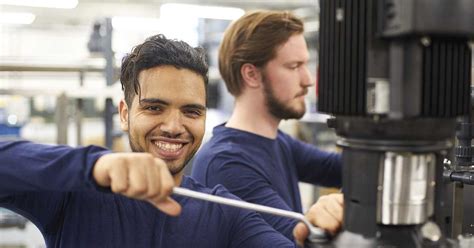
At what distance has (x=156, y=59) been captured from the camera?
93 centimetres

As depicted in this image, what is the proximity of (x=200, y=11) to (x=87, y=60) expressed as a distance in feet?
14.5

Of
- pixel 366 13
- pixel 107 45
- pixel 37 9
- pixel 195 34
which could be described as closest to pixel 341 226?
pixel 366 13

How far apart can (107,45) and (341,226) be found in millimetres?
2104

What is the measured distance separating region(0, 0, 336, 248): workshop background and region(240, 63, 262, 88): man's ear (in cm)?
108

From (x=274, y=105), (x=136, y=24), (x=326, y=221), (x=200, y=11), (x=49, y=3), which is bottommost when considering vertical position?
(x=326, y=221)

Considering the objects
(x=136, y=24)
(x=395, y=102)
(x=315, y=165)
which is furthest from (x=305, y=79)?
(x=136, y=24)

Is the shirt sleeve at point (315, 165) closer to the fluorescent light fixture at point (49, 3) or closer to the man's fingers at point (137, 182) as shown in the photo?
the man's fingers at point (137, 182)

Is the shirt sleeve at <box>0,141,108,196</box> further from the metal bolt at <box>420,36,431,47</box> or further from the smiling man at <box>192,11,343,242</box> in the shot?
the smiling man at <box>192,11,343,242</box>

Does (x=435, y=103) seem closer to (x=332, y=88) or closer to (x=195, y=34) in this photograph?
(x=332, y=88)

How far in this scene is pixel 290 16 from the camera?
1.52m

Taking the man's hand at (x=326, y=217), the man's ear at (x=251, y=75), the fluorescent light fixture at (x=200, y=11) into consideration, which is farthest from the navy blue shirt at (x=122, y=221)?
the fluorescent light fixture at (x=200, y=11)

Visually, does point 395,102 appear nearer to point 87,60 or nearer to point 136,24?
point 87,60

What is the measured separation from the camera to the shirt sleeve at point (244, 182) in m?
1.18

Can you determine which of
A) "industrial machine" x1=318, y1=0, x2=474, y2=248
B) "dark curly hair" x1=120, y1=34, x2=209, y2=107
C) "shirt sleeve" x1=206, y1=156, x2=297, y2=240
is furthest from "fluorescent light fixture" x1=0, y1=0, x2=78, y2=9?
"industrial machine" x1=318, y1=0, x2=474, y2=248
